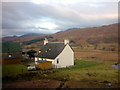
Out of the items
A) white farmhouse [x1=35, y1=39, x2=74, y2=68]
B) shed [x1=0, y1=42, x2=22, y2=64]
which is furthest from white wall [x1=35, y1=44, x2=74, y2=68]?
shed [x1=0, y1=42, x2=22, y2=64]

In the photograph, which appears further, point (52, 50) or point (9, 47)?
point (9, 47)

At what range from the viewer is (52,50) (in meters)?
38.8

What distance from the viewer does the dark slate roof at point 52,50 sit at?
122ft

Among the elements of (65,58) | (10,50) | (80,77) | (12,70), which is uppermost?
(10,50)

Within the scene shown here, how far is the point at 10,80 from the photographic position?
23234 millimetres

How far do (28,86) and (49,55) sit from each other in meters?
17.8

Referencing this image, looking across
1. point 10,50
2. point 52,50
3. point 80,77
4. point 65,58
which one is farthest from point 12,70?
point 10,50

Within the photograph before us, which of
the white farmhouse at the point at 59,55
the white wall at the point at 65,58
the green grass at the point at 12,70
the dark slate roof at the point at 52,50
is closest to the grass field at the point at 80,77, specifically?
the green grass at the point at 12,70

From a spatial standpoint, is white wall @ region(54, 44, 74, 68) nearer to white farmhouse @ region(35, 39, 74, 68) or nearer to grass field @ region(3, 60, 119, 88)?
white farmhouse @ region(35, 39, 74, 68)

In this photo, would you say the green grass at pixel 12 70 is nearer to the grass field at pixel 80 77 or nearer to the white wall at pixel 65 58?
the grass field at pixel 80 77

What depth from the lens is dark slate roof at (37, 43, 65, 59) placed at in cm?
3705

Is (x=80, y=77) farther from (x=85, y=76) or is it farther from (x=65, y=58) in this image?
(x=65, y=58)

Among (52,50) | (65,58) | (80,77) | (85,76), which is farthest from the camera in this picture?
(52,50)

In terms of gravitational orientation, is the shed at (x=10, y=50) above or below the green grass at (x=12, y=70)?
above
